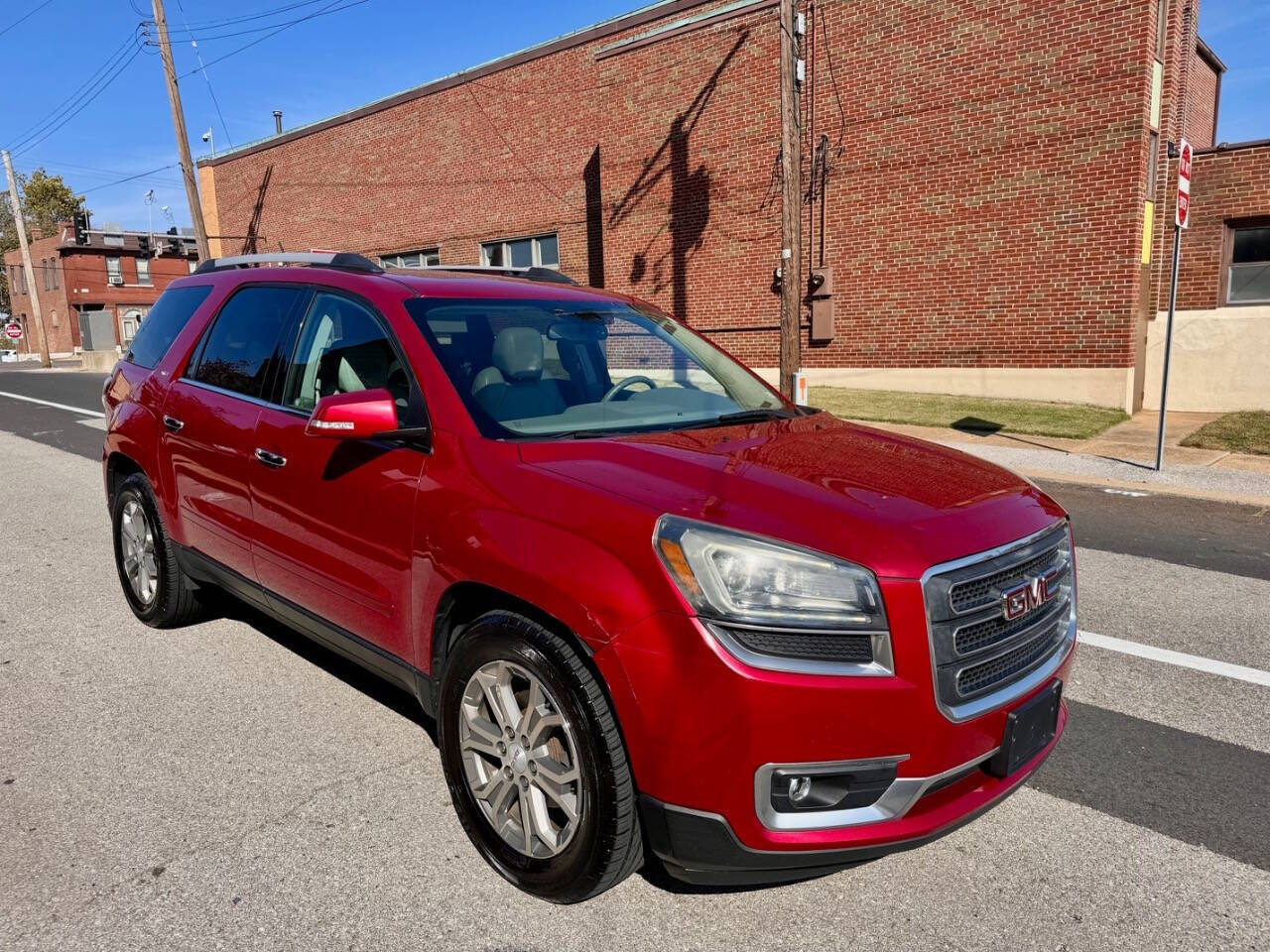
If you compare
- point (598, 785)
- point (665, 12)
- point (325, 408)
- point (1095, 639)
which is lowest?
point (1095, 639)

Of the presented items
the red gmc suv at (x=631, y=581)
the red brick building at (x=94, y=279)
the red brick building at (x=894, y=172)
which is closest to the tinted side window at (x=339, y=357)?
the red gmc suv at (x=631, y=581)

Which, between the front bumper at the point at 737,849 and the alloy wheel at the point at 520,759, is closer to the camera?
the front bumper at the point at 737,849

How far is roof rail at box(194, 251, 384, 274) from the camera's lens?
383 centimetres

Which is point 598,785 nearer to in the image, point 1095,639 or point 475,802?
point 475,802

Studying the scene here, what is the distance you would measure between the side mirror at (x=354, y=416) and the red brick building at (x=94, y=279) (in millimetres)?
54130

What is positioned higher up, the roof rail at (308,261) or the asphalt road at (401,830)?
the roof rail at (308,261)

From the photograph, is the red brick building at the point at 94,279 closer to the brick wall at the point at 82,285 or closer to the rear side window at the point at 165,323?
the brick wall at the point at 82,285

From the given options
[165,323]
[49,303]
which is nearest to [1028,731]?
[165,323]

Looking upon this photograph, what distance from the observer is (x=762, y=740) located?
214cm

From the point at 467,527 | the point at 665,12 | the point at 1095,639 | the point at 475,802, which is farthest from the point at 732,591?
the point at 665,12

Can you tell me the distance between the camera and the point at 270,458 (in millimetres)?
3613

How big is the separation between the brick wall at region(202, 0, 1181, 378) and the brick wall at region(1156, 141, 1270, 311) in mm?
1753

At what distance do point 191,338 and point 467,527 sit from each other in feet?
8.60

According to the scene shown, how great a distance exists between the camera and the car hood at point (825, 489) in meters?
2.28
